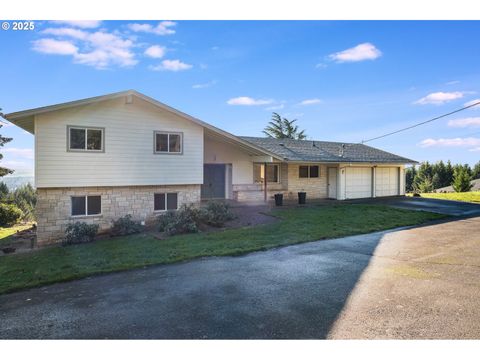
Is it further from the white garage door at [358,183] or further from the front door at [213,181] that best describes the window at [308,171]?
the front door at [213,181]

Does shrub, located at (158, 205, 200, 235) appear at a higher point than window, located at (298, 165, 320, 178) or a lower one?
lower

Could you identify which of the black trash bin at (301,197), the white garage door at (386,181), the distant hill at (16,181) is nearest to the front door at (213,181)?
the black trash bin at (301,197)

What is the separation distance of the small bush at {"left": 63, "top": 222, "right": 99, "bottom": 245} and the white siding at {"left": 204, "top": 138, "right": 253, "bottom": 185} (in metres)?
8.06

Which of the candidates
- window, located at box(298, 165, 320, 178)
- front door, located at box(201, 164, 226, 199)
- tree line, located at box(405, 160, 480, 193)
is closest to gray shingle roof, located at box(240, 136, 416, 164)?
window, located at box(298, 165, 320, 178)

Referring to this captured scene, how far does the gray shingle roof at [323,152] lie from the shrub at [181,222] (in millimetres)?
8181

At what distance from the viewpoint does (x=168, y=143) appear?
49.6 ft

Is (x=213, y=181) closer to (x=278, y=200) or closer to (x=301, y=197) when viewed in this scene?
(x=278, y=200)

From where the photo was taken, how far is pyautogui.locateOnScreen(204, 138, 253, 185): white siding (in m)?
19.1

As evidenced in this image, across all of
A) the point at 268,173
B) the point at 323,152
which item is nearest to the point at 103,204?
the point at 268,173

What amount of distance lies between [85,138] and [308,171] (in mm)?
14584

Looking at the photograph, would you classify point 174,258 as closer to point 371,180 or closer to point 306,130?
point 371,180

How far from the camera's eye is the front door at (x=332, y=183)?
22.5m

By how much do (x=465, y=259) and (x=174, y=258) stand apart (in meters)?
7.63

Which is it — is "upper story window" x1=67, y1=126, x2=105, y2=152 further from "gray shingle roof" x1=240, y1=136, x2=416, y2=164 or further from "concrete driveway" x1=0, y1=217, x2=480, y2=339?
"gray shingle roof" x1=240, y1=136, x2=416, y2=164
